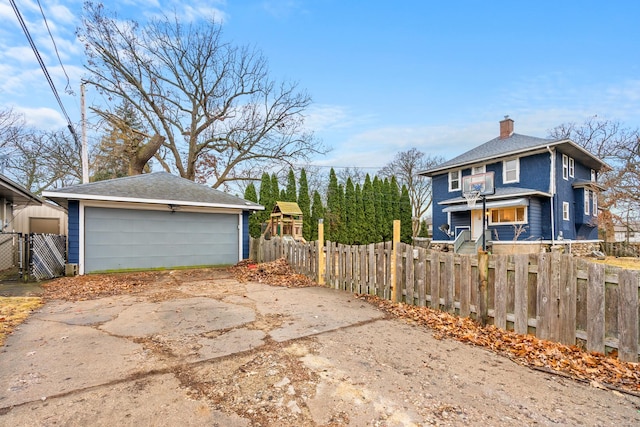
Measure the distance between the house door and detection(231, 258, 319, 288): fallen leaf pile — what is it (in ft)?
42.8

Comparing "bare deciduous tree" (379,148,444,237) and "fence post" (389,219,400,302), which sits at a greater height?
"bare deciduous tree" (379,148,444,237)

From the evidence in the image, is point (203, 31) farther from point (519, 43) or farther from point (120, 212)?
point (519, 43)

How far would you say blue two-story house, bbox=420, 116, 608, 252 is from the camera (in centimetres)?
1578

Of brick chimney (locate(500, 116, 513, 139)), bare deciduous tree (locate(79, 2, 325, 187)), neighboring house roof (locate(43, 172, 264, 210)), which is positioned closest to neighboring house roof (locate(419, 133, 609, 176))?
brick chimney (locate(500, 116, 513, 139))

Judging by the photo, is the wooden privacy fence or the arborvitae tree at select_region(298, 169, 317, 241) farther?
the arborvitae tree at select_region(298, 169, 317, 241)

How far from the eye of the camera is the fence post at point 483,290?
14.0 ft

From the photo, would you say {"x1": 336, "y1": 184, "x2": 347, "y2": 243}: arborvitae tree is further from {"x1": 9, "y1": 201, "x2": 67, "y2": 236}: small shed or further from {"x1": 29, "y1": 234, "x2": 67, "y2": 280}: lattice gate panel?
{"x1": 29, "y1": 234, "x2": 67, "y2": 280}: lattice gate panel

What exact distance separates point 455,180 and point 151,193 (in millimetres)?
17435

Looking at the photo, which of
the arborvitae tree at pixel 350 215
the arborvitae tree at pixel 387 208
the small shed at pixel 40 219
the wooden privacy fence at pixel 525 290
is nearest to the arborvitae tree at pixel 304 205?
the arborvitae tree at pixel 350 215

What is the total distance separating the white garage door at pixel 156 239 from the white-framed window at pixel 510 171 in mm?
15225

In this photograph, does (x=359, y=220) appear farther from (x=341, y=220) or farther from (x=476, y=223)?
Result: (x=476, y=223)

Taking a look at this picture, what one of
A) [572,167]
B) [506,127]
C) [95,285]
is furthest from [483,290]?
[506,127]

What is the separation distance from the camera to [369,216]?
24.8m

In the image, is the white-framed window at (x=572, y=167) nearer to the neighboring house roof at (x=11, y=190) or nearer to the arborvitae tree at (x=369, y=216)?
the arborvitae tree at (x=369, y=216)
